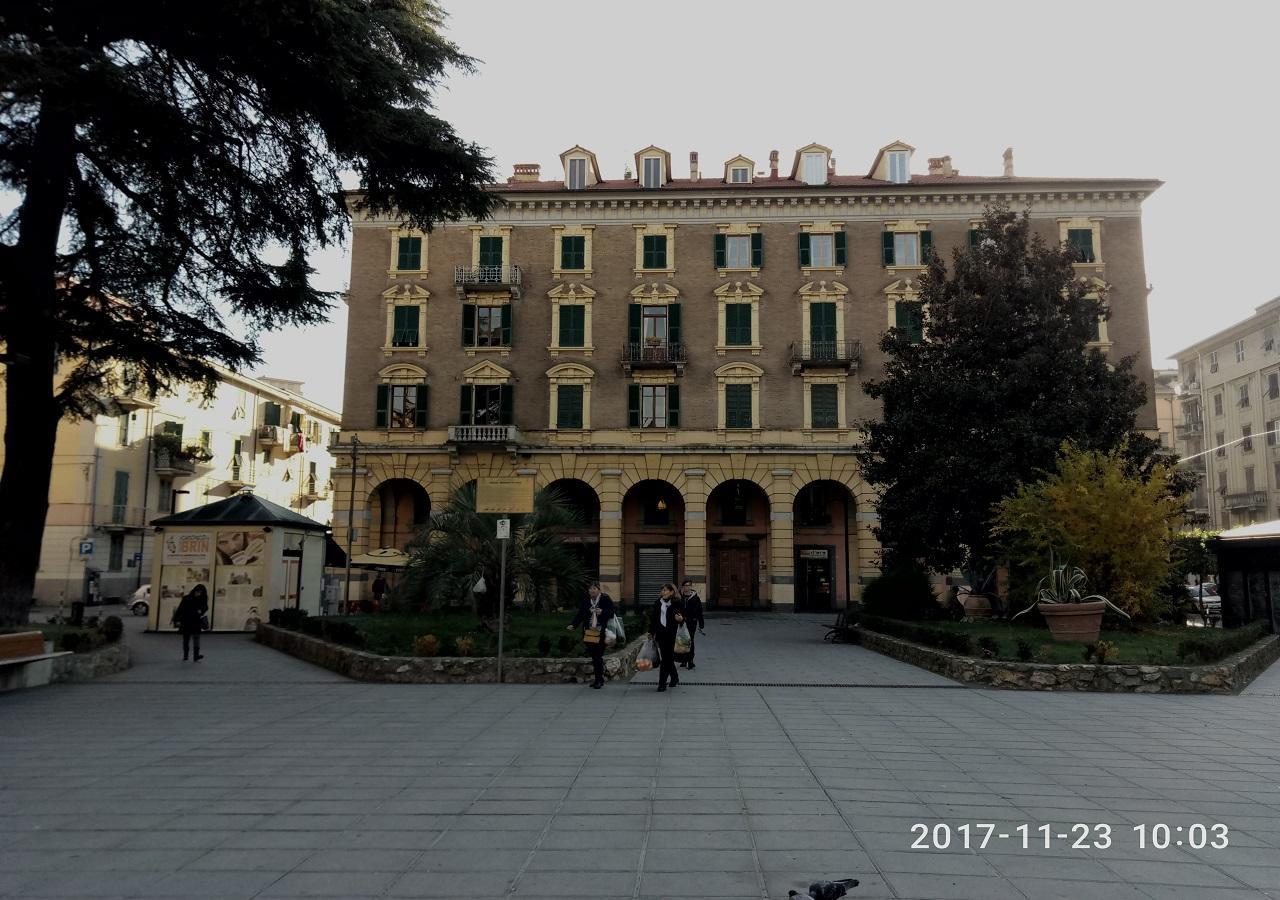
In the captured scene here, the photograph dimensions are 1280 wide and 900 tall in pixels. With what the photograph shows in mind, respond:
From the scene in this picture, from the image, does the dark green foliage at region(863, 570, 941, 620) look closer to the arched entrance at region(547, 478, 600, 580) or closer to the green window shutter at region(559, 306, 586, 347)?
the arched entrance at region(547, 478, 600, 580)

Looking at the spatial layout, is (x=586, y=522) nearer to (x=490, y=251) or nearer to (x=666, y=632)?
(x=490, y=251)

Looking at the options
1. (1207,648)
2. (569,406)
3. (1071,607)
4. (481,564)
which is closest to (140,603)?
(569,406)

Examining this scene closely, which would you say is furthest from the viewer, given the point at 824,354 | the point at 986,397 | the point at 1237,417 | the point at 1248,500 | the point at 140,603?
the point at 1237,417

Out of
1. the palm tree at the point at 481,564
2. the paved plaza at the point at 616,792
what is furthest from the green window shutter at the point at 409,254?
the paved plaza at the point at 616,792

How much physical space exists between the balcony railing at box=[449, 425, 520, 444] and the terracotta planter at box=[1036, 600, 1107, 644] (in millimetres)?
25076

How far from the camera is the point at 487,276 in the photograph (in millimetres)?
39594

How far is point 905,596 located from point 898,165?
2344 centimetres

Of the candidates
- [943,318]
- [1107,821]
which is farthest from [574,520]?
[1107,821]

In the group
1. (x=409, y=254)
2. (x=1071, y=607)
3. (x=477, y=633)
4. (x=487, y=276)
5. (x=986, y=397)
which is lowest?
(x=477, y=633)

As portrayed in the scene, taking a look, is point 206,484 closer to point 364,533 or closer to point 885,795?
point 364,533

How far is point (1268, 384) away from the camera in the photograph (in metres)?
57.9

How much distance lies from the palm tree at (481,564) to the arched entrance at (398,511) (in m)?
19.9

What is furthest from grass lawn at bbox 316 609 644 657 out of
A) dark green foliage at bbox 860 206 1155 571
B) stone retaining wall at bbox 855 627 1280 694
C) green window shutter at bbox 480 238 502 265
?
green window shutter at bbox 480 238 502 265

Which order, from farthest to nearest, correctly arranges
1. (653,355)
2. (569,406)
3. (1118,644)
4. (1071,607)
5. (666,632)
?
(569,406) → (653,355) → (1071,607) → (1118,644) → (666,632)
